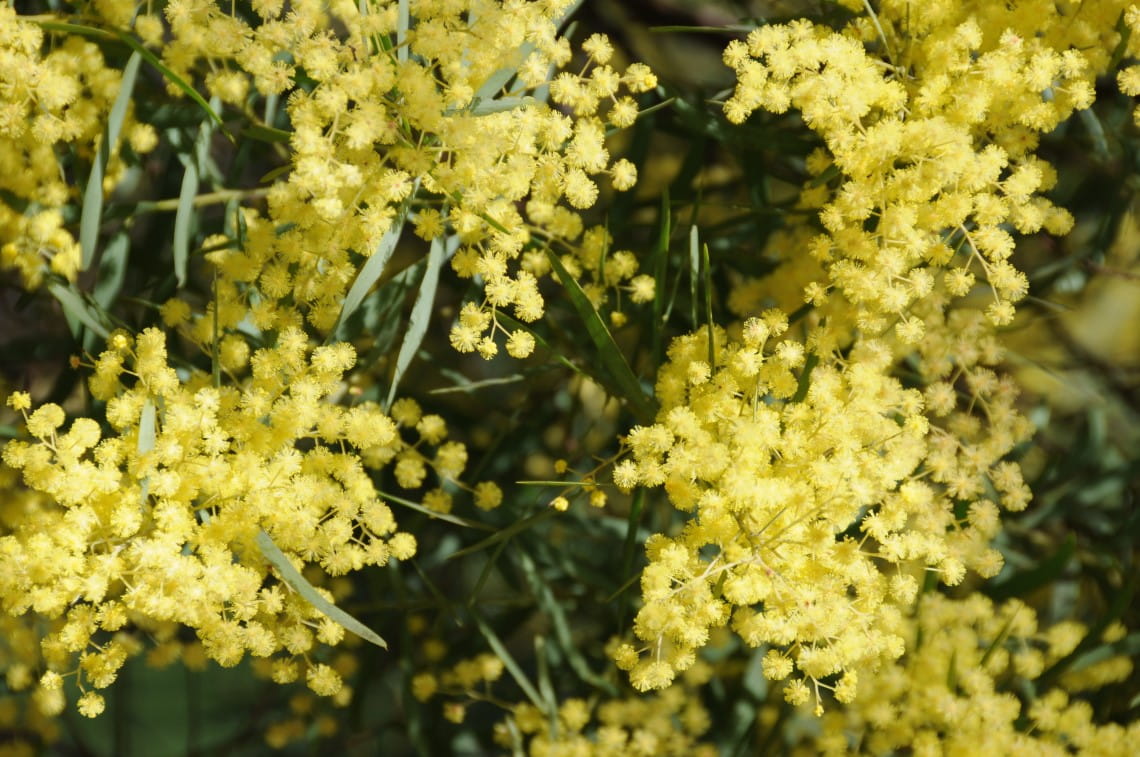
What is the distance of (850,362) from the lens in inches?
33.4

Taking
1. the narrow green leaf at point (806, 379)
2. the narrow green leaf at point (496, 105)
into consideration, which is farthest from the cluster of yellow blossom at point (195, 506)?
the narrow green leaf at point (806, 379)

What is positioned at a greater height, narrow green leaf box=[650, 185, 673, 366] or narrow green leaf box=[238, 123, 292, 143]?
narrow green leaf box=[238, 123, 292, 143]

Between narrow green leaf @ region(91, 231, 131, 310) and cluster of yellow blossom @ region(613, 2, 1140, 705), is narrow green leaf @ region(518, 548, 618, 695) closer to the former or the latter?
cluster of yellow blossom @ region(613, 2, 1140, 705)

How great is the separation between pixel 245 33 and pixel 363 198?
151 millimetres

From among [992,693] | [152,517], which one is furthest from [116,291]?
[992,693]

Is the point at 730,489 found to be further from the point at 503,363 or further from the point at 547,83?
the point at 503,363

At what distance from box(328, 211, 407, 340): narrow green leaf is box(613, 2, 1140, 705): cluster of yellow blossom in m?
0.25

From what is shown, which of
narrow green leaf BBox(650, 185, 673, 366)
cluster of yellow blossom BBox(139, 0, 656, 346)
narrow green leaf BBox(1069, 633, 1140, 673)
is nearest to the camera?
cluster of yellow blossom BBox(139, 0, 656, 346)

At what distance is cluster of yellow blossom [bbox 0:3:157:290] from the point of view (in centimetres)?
78

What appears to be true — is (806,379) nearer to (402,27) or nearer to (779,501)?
(779,501)

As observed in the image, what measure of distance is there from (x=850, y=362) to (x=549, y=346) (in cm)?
26

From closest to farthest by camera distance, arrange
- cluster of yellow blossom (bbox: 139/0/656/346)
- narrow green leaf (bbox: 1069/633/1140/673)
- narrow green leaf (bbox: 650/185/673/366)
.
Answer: cluster of yellow blossom (bbox: 139/0/656/346) < narrow green leaf (bbox: 650/185/673/366) < narrow green leaf (bbox: 1069/633/1140/673)

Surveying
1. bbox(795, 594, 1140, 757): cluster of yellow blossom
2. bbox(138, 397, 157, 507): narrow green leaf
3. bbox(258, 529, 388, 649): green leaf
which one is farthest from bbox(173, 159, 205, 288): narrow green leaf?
bbox(795, 594, 1140, 757): cluster of yellow blossom

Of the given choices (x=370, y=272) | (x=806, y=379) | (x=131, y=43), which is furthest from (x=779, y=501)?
(x=131, y=43)
